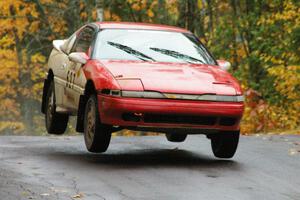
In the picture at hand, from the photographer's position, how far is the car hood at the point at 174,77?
31.0ft

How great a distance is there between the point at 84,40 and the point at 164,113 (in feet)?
8.85

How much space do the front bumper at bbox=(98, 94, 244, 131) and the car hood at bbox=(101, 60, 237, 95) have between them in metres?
0.16

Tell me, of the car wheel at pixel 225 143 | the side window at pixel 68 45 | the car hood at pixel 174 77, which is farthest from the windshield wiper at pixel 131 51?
the side window at pixel 68 45

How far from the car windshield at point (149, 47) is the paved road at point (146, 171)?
1326 millimetres

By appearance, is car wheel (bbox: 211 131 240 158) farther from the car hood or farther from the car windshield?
the car windshield

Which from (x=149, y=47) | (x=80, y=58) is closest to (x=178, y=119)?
(x=149, y=47)

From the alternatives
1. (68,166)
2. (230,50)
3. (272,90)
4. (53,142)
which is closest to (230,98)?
(68,166)

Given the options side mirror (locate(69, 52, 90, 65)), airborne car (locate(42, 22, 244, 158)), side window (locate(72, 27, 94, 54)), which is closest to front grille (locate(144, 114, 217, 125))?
airborne car (locate(42, 22, 244, 158))

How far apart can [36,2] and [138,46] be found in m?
18.3

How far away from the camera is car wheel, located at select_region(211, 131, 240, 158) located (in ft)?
33.6

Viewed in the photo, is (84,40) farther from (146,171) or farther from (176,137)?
(146,171)

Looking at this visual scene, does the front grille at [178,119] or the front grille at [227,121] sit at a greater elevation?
the front grille at [178,119]

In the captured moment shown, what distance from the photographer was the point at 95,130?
9.74 meters

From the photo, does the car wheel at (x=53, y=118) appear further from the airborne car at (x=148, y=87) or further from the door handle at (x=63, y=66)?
the airborne car at (x=148, y=87)
